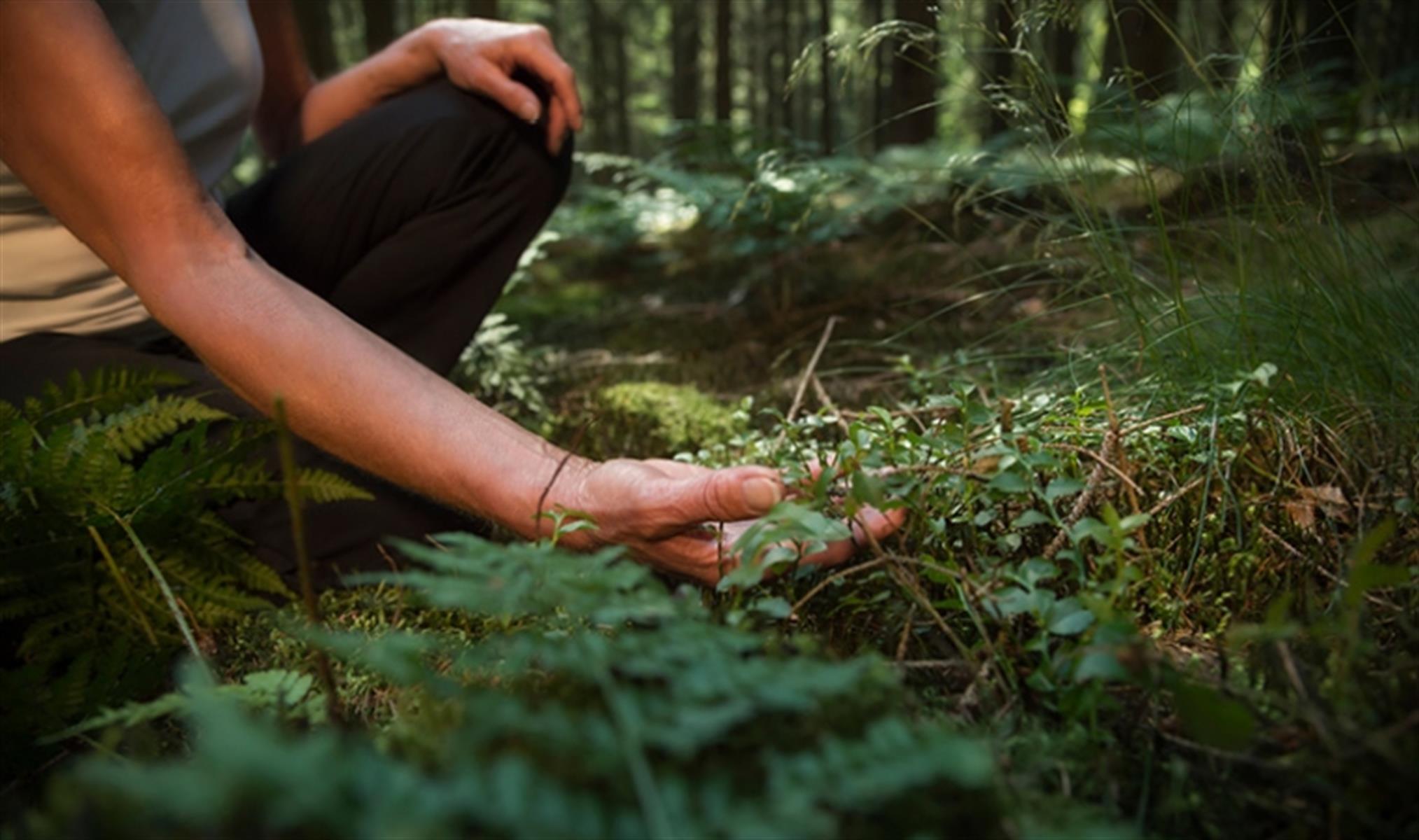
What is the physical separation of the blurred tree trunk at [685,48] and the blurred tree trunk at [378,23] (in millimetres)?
12686

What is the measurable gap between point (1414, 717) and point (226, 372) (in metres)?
1.86

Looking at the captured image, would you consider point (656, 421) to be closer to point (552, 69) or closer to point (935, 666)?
point (552, 69)

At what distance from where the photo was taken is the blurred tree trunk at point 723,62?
10.6 m

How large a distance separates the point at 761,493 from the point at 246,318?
1.00 metres

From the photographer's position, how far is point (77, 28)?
1625 mm

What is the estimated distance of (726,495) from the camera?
148 centimetres

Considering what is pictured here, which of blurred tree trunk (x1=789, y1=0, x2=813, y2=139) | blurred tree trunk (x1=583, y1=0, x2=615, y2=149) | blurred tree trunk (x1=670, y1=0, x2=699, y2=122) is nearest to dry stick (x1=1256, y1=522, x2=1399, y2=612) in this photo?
blurred tree trunk (x1=789, y1=0, x2=813, y2=139)

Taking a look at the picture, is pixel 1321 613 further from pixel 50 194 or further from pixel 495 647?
pixel 50 194

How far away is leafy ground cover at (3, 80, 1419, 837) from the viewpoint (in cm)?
75

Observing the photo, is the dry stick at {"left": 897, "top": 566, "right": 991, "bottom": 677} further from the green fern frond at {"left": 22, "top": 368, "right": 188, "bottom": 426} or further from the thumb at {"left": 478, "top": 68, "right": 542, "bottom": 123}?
the thumb at {"left": 478, "top": 68, "right": 542, "bottom": 123}

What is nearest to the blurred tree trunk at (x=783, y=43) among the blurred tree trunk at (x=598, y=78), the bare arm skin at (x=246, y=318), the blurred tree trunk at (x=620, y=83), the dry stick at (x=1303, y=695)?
the blurred tree trunk at (x=620, y=83)

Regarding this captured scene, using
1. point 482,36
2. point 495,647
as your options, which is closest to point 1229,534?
point 495,647

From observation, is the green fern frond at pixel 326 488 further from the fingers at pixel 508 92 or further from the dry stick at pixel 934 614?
the fingers at pixel 508 92

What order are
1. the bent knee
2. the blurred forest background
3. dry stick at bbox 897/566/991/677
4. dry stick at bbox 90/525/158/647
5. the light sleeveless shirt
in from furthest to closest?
1. the bent knee
2. the light sleeveless shirt
3. the blurred forest background
4. dry stick at bbox 90/525/158/647
5. dry stick at bbox 897/566/991/677
